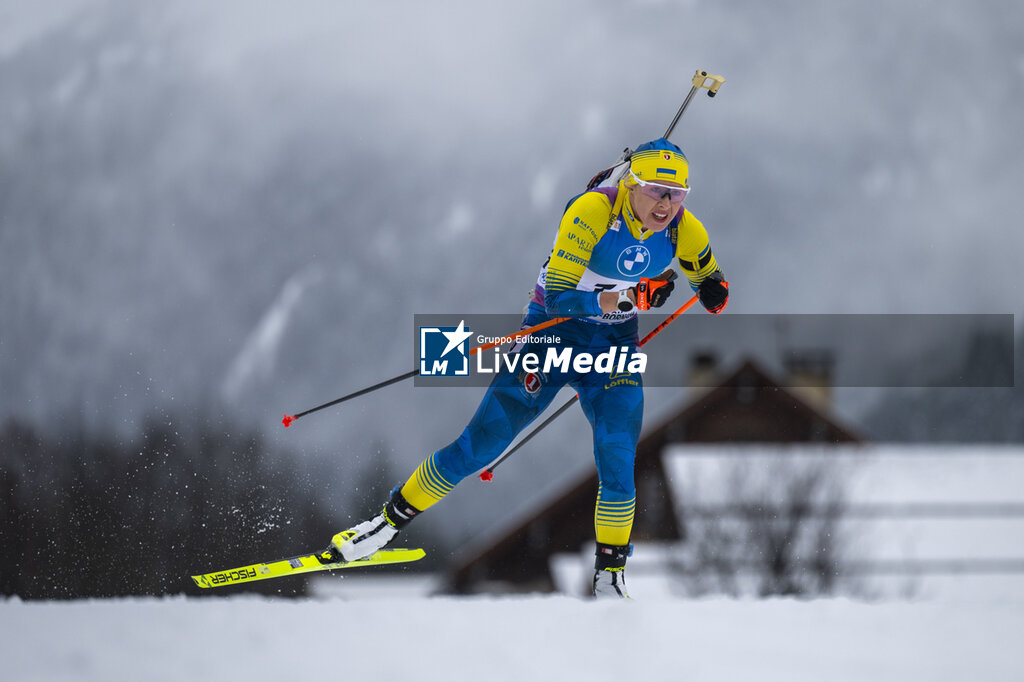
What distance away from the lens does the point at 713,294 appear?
A: 525 centimetres

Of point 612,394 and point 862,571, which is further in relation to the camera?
point 862,571

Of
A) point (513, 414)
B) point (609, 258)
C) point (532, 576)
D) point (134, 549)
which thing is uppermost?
point (609, 258)

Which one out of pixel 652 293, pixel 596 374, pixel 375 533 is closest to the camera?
pixel 652 293

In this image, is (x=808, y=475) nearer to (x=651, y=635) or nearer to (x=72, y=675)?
(x=651, y=635)

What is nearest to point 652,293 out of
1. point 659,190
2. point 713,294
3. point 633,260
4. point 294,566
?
point 633,260

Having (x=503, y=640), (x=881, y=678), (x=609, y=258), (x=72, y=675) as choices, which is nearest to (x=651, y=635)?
(x=503, y=640)

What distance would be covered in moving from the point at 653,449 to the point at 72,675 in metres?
15.7

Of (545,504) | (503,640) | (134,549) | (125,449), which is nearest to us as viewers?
(503,640)

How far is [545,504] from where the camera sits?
1802cm

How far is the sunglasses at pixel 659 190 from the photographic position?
488 cm

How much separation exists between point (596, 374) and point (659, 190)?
3.73ft

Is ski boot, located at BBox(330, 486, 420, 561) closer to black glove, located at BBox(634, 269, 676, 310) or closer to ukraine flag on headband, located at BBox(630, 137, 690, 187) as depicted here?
black glove, located at BBox(634, 269, 676, 310)

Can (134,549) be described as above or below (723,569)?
above

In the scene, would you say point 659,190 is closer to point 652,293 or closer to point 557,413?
point 652,293
